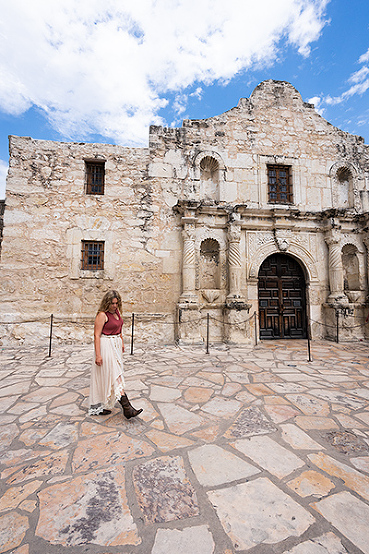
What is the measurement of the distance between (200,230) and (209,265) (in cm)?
112

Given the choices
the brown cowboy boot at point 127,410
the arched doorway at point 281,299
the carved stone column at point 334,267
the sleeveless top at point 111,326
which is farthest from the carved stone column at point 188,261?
the carved stone column at point 334,267

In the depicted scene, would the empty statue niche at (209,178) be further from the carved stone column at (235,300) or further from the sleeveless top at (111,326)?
the sleeveless top at (111,326)

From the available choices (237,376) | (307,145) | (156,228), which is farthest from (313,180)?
(237,376)

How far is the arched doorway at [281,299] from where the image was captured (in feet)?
25.1

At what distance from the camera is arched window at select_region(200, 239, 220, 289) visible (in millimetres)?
7516

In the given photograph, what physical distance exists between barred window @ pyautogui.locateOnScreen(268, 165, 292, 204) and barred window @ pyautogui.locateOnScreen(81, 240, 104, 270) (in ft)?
18.5

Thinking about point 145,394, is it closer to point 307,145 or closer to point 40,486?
point 40,486

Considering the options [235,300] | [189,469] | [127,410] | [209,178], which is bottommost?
[189,469]

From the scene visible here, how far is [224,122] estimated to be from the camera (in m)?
7.80

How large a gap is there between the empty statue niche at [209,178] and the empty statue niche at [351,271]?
4.86 m

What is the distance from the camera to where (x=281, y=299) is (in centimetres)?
776

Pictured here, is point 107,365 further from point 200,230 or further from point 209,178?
point 209,178

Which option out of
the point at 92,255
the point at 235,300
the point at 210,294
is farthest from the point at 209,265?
the point at 92,255

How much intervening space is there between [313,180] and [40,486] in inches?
376
